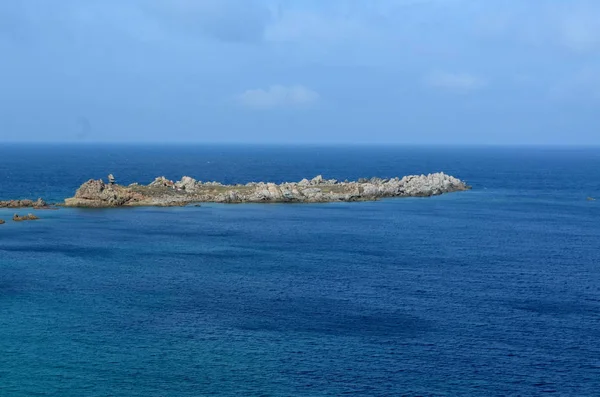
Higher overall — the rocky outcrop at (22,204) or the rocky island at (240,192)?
the rocky island at (240,192)

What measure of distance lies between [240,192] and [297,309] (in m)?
91.7

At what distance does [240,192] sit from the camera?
516 ft

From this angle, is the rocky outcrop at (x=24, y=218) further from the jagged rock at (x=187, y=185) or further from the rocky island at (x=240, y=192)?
the jagged rock at (x=187, y=185)

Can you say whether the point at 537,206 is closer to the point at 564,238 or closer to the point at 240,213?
the point at 564,238

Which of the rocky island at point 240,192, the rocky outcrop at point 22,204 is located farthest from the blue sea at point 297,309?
the rocky island at point 240,192

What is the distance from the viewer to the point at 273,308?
223ft

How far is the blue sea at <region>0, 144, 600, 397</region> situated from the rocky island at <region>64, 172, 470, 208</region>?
2133 cm

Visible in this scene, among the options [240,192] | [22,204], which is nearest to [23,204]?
[22,204]

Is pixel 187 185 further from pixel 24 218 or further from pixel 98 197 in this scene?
pixel 24 218

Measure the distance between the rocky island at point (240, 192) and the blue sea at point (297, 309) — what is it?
21.3m

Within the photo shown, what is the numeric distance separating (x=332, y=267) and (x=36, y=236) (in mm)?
49288

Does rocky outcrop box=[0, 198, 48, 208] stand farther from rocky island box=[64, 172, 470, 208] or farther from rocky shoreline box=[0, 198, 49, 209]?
rocky island box=[64, 172, 470, 208]

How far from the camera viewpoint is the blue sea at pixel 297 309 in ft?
169

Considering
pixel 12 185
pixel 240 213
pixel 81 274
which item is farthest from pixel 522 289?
pixel 12 185
